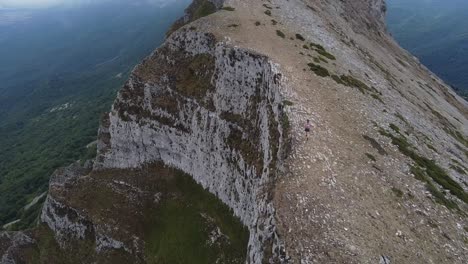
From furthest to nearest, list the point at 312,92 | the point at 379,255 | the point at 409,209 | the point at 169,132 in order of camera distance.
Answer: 1. the point at 169,132
2. the point at 312,92
3. the point at 409,209
4. the point at 379,255

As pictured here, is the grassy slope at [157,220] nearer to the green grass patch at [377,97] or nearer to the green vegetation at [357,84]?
the green vegetation at [357,84]

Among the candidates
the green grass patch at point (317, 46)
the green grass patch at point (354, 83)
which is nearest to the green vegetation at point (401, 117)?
the green grass patch at point (354, 83)

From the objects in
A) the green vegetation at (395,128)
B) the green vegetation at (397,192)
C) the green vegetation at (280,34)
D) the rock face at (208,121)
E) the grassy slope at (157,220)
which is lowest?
the grassy slope at (157,220)

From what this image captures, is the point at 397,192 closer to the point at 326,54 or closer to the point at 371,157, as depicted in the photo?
the point at 371,157

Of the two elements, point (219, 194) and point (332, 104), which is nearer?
point (332, 104)

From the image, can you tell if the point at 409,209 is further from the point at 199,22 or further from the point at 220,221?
the point at 199,22

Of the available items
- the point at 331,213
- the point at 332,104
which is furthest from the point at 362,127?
the point at 331,213

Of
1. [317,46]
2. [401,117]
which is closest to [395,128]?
[401,117]
